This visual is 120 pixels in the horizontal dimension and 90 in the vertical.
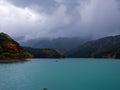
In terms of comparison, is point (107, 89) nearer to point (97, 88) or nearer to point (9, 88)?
point (97, 88)

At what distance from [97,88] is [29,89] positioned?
52.6 ft

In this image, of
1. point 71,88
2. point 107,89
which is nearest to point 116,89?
point 107,89

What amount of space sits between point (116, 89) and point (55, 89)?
46.2 ft

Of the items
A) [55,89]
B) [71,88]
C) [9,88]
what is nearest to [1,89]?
[9,88]

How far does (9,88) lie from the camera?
61.8 m

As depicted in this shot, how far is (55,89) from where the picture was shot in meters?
62.2

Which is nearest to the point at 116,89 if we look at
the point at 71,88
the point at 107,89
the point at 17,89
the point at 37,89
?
the point at 107,89

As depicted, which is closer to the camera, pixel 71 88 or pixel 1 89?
pixel 1 89

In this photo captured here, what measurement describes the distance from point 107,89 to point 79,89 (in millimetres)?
6513

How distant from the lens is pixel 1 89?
195ft

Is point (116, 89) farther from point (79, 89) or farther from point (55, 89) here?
point (55, 89)

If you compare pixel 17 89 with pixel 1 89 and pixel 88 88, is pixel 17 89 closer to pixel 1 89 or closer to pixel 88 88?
pixel 1 89

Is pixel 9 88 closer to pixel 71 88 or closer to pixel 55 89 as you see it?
pixel 55 89

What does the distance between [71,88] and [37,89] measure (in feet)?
26.6
